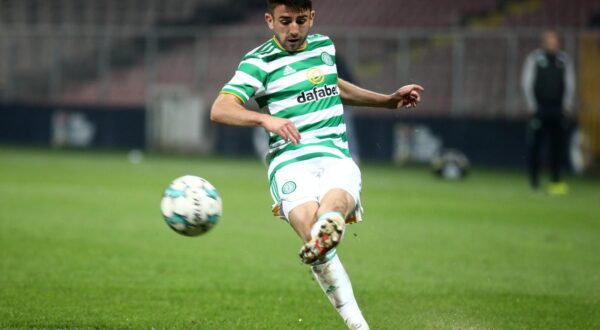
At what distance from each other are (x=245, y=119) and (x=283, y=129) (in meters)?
0.28

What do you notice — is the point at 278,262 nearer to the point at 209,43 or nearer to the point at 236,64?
the point at 236,64

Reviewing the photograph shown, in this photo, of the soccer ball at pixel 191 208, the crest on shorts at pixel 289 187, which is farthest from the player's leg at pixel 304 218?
the soccer ball at pixel 191 208

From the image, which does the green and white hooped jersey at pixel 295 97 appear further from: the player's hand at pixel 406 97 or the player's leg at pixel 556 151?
the player's leg at pixel 556 151

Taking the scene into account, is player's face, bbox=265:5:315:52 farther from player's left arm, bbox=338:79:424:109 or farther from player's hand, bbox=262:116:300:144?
player's hand, bbox=262:116:300:144

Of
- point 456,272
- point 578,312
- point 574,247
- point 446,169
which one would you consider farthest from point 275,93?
point 446,169

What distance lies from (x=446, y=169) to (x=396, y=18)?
8.96 metres

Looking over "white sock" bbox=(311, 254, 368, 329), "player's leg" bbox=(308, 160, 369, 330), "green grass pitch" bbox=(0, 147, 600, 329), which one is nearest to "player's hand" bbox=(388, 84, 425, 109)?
"player's leg" bbox=(308, 160, 369, 330)

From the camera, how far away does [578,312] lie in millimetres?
7234

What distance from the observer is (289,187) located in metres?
5.83

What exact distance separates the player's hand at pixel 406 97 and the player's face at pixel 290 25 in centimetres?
79

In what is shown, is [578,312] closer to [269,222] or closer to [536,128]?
[269,222]

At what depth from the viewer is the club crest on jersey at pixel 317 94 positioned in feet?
19.8

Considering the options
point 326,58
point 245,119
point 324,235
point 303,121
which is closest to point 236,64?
point 326,58

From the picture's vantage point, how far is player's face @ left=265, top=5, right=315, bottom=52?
235 inches
